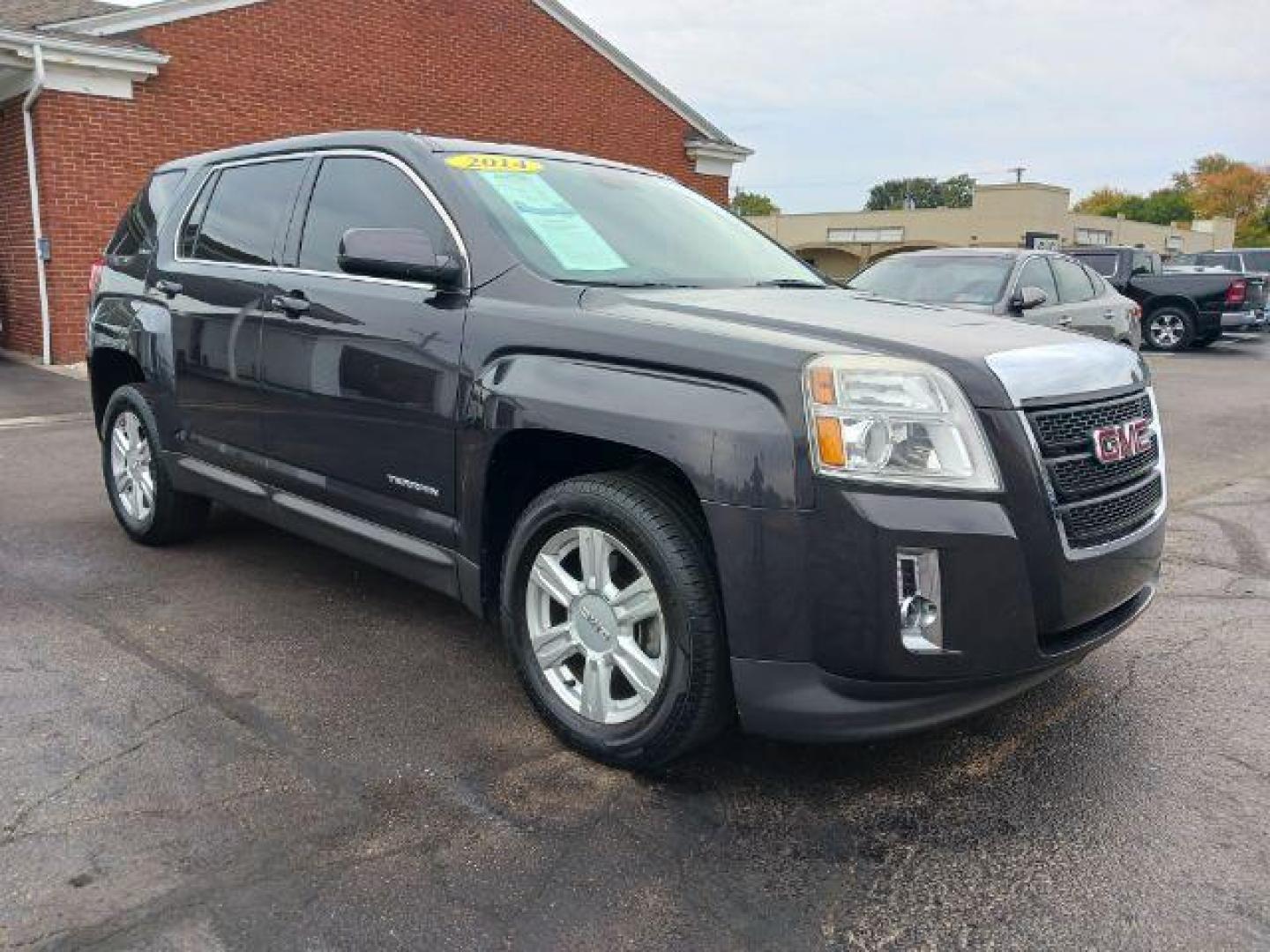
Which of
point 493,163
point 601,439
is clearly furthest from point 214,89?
point 601,439

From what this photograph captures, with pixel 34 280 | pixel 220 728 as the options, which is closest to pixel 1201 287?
pixel 34 280

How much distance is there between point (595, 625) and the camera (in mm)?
3035

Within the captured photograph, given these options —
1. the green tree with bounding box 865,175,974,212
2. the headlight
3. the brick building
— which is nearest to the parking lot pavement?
the headlight

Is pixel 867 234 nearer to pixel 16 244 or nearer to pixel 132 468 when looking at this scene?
pixel 16 244

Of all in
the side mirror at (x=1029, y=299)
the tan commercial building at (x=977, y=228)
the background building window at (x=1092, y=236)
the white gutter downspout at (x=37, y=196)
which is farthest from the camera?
the background building window at (x=1092, y=236)

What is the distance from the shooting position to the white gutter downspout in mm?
11078

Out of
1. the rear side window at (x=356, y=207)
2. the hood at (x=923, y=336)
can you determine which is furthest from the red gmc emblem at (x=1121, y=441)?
the rear side window at (x=356, y=207)

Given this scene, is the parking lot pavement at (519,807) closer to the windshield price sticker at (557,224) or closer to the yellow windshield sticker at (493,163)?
the windshield price sticker at (557,224)

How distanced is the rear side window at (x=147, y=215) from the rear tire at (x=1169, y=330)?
58.4 feet

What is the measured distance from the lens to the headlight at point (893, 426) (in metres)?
2.53

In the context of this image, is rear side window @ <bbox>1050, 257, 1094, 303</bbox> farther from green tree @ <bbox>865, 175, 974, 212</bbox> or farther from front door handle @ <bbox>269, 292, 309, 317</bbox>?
green tree @ <bbox>865, 175, 974, 212</bbox>

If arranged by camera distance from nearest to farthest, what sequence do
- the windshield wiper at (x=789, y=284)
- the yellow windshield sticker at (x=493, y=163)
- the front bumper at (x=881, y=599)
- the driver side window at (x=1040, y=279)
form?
the front bumper at (x=881, y=599) < the yellow windshield sticker at (x=493, y=163) < the windshield wiper at (x=789, y=284) < the driver side window at (x=1040, y=279)

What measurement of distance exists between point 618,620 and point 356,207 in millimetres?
1914

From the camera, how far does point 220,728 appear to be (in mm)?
3242
